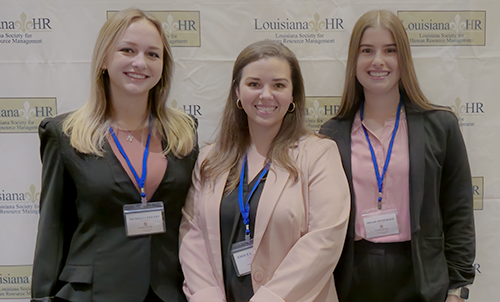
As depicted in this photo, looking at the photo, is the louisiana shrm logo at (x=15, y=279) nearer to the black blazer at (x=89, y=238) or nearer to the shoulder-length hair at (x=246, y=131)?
the black blazer at (x=89, y=238)

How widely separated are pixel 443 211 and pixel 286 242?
2.94ft

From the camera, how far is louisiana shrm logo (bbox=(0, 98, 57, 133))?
2.69 m

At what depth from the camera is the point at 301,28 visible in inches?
104

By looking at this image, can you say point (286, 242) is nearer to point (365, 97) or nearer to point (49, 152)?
point (365, 97)

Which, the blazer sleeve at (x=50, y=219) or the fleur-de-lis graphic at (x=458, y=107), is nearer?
the blazer sleeve at (x=50, y=219)

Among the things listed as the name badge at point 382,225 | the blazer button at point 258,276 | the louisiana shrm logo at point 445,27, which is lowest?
the blazer button at point 258,276

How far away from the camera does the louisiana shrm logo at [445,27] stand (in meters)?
2.66

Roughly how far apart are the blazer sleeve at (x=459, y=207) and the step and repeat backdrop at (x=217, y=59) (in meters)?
0.85

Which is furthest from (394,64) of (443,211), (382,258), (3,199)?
(3,199)

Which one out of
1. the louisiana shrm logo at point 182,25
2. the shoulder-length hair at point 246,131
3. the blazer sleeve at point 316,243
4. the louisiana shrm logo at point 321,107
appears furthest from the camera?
the louisiana shrm logo at point 321,107

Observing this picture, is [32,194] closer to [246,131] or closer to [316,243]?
[246,131]

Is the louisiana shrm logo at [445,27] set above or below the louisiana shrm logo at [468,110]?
above

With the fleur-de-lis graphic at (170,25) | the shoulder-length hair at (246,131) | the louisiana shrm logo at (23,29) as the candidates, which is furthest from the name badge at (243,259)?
the louisiana shrm logo at (23,29)

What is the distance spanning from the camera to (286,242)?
1.72m
